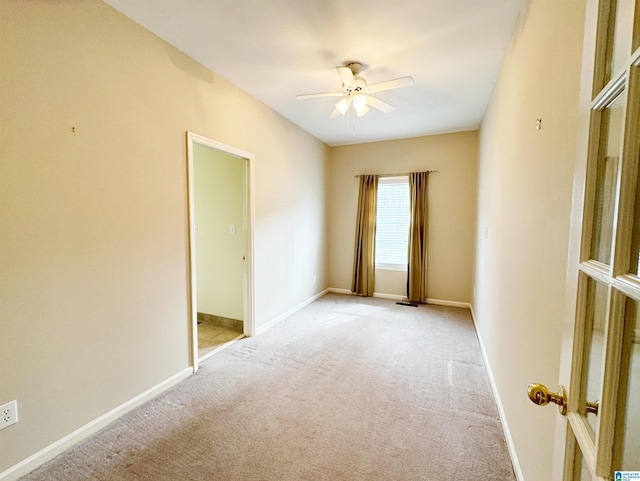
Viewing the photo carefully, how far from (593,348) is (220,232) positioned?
3559 millimetres

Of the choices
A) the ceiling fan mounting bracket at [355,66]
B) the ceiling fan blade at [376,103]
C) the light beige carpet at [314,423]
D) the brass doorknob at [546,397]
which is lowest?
the light beige carpet at [314,423]

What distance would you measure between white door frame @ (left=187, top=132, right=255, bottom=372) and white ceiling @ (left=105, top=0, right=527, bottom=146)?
0.67m

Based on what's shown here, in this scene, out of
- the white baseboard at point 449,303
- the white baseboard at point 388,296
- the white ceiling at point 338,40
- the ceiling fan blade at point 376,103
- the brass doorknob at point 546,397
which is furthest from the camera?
the white baseboard at point 388,296

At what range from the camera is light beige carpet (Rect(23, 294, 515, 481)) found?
160cm

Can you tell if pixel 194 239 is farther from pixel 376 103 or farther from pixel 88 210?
pixel 376 103

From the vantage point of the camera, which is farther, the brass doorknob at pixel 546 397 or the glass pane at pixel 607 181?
the brass doorknob at pixel 546 397

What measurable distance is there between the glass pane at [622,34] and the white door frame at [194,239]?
8.22 ft

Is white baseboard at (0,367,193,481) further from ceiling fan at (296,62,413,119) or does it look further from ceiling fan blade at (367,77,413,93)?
ceiling fan blade at (367,77,413,93)

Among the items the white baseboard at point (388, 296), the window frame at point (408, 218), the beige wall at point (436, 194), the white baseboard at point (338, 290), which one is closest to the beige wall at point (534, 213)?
the beige wall at point (436, 194)

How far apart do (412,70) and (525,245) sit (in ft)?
6.35

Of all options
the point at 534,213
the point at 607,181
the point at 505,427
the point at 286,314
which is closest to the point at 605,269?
the point at 607,181

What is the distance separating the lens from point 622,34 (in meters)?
0.54

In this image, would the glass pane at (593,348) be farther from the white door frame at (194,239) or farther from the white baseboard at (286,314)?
the white baseboard at (286,314)

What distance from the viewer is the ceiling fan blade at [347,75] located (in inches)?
91.4
